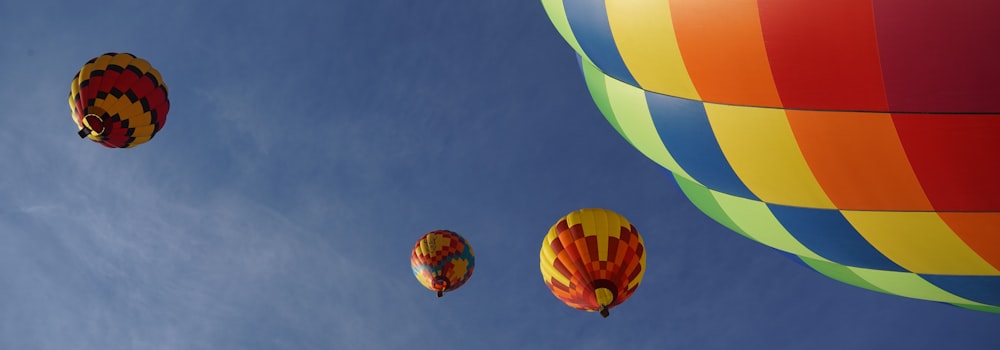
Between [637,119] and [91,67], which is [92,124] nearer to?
[91,67]

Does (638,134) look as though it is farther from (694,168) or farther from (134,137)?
(134,137)

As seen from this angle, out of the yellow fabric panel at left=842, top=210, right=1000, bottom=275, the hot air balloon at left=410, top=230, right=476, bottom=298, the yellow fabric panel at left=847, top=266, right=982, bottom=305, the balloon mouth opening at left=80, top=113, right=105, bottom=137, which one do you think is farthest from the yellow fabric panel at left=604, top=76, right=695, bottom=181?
the balloon mouth opening at left=80, top=113, right=105, bottom=137

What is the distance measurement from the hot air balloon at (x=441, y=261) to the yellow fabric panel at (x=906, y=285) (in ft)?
28.2

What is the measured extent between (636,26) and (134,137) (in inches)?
420

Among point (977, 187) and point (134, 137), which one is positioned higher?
point (134, 137)

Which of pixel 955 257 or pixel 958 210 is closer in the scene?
pixel 958 210

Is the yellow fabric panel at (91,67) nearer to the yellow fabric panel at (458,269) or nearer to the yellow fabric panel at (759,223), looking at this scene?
the yellow fabric panel at (458,269)

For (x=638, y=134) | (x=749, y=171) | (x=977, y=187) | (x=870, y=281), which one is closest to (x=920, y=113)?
(x=977, y=187)

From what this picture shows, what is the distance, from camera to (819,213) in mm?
4480

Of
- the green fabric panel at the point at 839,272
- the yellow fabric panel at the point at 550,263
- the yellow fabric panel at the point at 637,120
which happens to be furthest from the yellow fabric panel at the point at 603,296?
the yellow fabric panel at the point at 637,120

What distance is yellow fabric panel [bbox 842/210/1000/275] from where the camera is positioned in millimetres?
4027

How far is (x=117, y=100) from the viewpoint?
1120 cm

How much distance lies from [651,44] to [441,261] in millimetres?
9755

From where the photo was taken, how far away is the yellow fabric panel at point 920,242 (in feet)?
13.2
